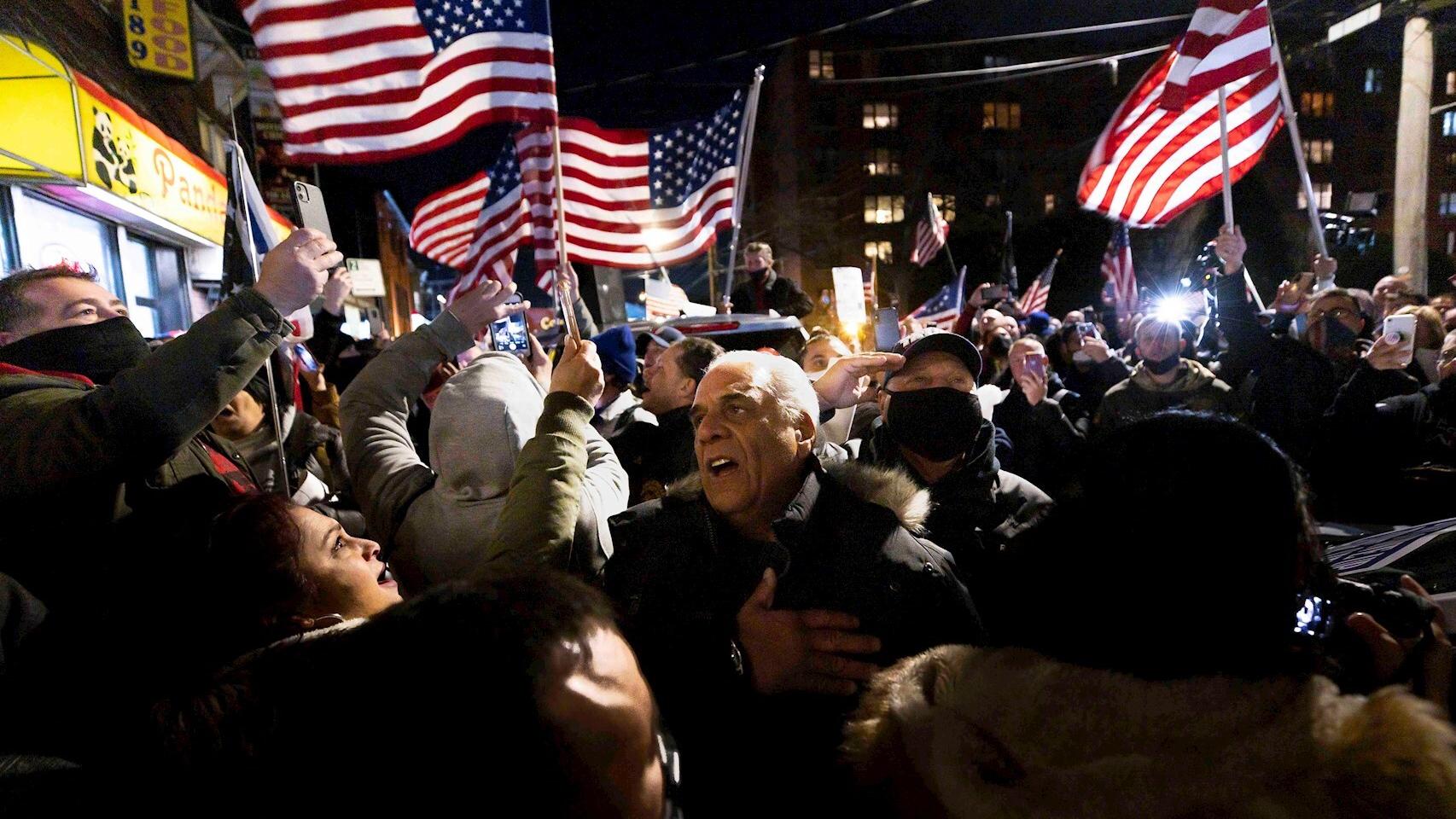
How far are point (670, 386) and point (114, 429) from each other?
252 cm

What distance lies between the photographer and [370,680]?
2.88 ft

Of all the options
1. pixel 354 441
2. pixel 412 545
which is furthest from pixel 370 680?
pixel 354 441

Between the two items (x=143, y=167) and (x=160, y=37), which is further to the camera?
(x=160, y=37)

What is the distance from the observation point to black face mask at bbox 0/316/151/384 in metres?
1.90

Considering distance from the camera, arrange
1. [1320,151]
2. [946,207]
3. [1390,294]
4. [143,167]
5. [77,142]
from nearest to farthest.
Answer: [1390,294]
[77,142]
[143,167]
[946,207]
[1320,151]

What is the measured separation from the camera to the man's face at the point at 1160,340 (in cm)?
542

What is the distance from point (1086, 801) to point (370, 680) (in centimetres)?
103

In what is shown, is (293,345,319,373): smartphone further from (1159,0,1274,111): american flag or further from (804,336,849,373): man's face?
(1159,0,1274,111): american flag

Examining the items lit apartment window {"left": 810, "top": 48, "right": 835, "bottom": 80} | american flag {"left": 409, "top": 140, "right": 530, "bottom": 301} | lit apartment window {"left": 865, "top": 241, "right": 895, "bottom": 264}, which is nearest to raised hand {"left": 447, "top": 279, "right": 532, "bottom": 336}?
american flag {"left": 409, "top": 140, "right": 530, "bottom": 301}

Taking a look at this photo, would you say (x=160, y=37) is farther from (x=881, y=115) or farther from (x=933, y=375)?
(x=881, y=115)

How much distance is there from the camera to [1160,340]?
545 cm

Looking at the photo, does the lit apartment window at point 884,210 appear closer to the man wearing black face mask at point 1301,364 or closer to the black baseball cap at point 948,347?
the man wearing black face mask at point 1301,364

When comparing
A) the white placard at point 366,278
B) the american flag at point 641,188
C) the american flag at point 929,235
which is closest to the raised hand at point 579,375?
the american flag at point 641,188

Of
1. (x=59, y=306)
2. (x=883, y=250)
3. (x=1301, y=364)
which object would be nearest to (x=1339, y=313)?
(x=1301, y=364)
